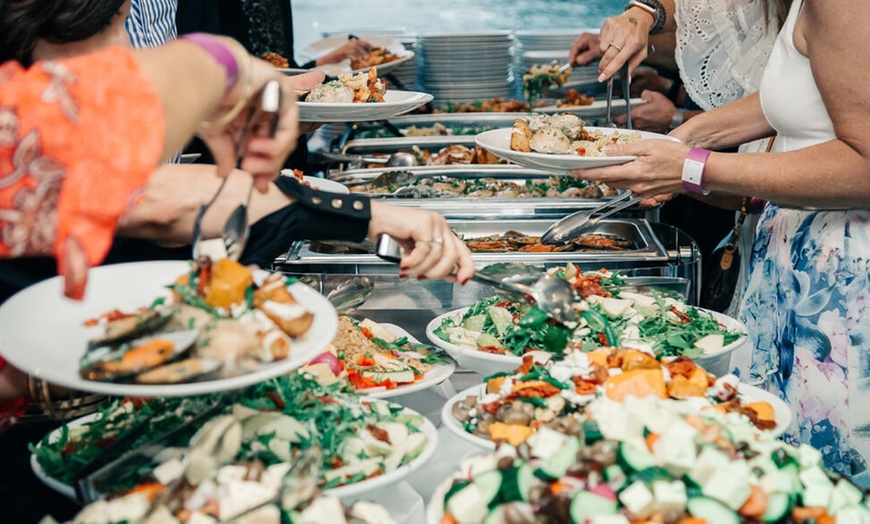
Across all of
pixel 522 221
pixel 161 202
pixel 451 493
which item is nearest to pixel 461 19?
pixel 522 221

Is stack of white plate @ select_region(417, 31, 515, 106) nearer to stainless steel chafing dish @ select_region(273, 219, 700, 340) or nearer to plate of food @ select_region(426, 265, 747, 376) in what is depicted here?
stainless steel chafing dish @ select_region(273, 219, 700, 340)

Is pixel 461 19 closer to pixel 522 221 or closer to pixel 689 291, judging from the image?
pixel 522 221

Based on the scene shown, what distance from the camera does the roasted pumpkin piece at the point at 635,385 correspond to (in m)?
1.26

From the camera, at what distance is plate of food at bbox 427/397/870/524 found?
3.27ft

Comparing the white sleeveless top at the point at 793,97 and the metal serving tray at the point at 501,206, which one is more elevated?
the white sleeveless top at the point at 793,97

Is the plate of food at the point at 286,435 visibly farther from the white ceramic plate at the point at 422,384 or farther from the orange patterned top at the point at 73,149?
the orange patterned top at the point at 73,149

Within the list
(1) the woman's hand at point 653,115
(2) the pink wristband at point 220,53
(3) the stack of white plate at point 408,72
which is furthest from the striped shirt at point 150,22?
(1) the woman's hand at point 653,115

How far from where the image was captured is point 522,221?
8.39 feet

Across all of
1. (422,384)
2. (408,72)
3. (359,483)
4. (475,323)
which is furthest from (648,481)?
(408,72)

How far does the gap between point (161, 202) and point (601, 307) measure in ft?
3.07

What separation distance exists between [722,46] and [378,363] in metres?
1.57

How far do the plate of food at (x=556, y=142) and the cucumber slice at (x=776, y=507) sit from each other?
1.03m

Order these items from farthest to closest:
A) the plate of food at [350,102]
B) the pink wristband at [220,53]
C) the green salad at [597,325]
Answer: the plate of food at [350,102] → the green salad at [597,325] → the pink wristband at [220,53]

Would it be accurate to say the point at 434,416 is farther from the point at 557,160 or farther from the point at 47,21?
the point at 47,21
